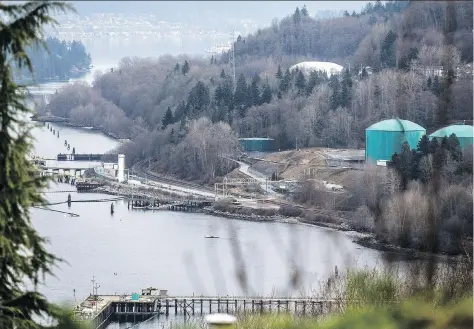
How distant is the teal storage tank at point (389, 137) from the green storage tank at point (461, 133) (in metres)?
0.60

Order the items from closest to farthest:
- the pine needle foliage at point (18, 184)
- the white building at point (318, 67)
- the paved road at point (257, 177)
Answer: the pine needle foliage at point (18, 184), the paved road at point (257, 177), the white building at point (318, 67)

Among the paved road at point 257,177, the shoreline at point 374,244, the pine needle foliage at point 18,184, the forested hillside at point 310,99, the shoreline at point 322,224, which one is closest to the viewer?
the pine needle foliage at point 18,184

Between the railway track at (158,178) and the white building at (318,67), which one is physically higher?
the white building at (318,67)

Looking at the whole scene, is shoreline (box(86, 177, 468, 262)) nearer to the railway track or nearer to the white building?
the railway track

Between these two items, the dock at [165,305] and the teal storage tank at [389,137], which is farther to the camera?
the teal storage tank at [389,137]

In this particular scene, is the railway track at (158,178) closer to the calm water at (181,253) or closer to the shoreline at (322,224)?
the shoreline at (322,224)

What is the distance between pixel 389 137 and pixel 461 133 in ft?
3.33

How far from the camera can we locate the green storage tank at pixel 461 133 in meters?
→ 10.0

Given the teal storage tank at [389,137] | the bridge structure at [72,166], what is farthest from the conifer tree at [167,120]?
the teal storage tank at [389,137]

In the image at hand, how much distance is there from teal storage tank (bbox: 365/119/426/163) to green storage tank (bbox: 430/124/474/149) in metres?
0.60

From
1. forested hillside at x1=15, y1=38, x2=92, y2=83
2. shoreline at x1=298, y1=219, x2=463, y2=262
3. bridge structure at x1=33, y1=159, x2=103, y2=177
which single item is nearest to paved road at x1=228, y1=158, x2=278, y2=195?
shoreline at x1=298, y1=219, x2=463, y2=262

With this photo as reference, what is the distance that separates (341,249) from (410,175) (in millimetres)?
1633

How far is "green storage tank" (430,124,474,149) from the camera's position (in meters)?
10.0

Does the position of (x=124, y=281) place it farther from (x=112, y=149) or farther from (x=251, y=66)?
(x=251, y=66)
